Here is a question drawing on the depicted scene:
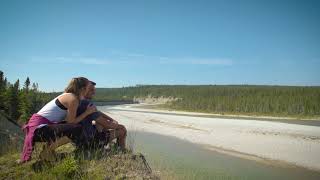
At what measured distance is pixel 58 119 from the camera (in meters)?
6.27

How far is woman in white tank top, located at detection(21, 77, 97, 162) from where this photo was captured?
19.9 feet

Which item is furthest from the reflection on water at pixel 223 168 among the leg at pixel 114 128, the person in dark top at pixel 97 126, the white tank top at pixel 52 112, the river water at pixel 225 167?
the white tank top at pixel 52 112

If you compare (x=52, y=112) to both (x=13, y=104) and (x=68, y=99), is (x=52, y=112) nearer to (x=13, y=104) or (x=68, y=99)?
(x=68, y=99)

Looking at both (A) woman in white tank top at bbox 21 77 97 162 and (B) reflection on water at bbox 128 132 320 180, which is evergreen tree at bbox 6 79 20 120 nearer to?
(B) reflection on water at bbox 128 132 320 180

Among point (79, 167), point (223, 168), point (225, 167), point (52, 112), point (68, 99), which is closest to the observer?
point (79, 167)

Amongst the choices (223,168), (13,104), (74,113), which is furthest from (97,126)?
(13,104)

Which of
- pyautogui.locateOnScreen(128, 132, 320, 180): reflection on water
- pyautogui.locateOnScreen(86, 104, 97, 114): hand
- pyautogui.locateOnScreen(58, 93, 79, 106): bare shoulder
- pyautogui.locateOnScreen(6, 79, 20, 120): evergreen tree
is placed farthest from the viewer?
pyautogui.locateOnScreen(6, 79, 20, 120): evergreen tree

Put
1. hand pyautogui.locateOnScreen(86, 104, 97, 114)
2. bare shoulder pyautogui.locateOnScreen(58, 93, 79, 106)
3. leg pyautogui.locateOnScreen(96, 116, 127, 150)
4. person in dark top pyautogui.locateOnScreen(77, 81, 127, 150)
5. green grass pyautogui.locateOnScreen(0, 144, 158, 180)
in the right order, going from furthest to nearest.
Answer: leg pyautogui.locateOnScreen(96, 116, 127, 150)
person in dark top pyautogui.locateOnScreen(77, 81, 127, 150)
hand pyautogui.locateOnScreen(86, 104, 97, 114)
bare shoulder pyautogui.locateOnScreen(58, 93, 79, 106)
green grass pyautogui.locateOnScreen(0, 144, 158, 180)

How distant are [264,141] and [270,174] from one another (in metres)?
11.0

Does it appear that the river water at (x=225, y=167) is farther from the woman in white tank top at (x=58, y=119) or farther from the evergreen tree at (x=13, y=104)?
the evergreen tree at (x=13, y=104)

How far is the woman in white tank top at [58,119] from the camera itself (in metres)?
6.08

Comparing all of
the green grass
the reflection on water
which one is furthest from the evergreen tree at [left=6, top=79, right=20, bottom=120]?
the green grass

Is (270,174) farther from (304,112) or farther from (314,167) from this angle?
(304,112)

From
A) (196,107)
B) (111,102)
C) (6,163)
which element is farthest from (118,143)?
(111,102)
